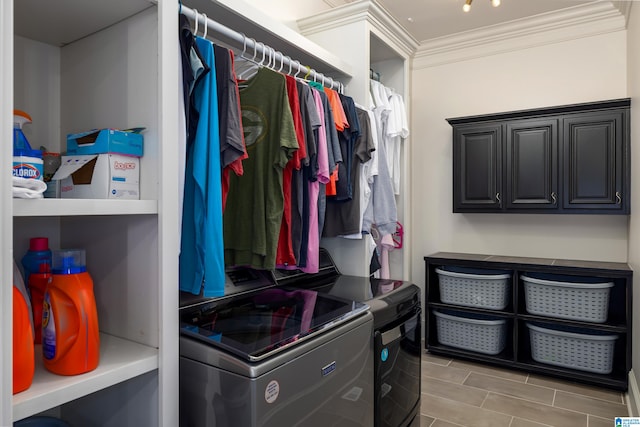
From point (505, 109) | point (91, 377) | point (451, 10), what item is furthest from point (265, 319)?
point (505, 109)

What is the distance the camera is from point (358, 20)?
8.36 ft

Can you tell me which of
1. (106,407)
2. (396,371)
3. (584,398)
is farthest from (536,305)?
(106,407)

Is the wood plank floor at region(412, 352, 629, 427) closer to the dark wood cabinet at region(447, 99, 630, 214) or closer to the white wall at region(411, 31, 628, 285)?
the white wall at region(411, 31, 628, 285)

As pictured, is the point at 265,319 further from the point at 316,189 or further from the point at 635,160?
the point at 635,160

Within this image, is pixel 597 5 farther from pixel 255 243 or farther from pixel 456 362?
pixel 255 243

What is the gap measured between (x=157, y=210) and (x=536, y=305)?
9.61ft

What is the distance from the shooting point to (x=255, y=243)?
166 cm

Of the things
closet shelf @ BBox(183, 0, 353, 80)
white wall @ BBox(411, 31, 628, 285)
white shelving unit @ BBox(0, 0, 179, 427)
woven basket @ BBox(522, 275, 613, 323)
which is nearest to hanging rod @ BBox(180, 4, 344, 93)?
closet shelf @ BBox(183, 0, 353, 80)

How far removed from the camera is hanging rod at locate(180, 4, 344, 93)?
1486 mm

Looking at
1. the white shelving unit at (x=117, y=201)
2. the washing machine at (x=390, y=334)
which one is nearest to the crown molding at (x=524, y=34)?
the washing machine at (x=390, y=334)

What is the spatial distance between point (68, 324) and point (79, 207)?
292 millimetres

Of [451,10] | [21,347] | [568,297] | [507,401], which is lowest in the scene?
[507,401]

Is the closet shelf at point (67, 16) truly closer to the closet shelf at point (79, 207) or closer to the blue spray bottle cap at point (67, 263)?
the closet shelf at point (79, 207)

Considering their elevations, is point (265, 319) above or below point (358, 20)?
below
